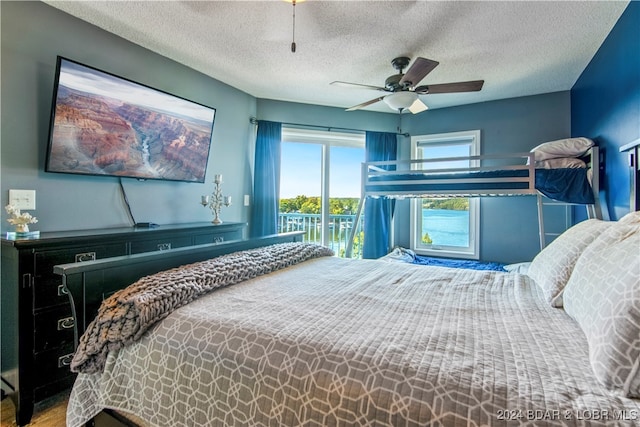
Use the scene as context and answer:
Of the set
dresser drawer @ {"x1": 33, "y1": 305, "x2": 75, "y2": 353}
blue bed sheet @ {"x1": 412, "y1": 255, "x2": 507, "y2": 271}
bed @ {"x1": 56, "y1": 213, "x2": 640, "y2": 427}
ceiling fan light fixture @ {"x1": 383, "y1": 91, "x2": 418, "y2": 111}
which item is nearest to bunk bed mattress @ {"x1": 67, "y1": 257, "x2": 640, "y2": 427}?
bed @ {"x1": 56, "y1": 213, "x2": 640, "y2": 427}

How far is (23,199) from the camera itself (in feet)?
6.04

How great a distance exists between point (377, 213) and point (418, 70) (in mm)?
2073

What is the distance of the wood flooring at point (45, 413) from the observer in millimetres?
1541

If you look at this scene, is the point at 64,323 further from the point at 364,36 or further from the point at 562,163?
the point at 562,163

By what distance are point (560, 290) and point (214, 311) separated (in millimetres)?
1313

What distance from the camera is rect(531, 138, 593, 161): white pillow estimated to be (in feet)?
8.18

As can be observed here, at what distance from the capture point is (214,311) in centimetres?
105

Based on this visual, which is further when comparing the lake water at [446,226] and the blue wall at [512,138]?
A: the lake water at [446,226]

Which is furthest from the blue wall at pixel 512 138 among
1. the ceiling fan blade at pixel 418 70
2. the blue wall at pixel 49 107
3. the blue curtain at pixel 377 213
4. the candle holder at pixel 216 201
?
the blue wall at pixel 49 107

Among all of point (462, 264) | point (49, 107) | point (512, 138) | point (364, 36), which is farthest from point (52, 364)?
point (512, 138)

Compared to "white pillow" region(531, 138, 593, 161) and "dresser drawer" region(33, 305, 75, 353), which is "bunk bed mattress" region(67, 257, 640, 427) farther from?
"white pillow" region(531, 138, 593, 161)

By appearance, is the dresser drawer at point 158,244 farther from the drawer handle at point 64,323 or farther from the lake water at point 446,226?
→ the lake water at point 446,226

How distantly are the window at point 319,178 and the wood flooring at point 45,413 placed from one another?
2773 millimetres

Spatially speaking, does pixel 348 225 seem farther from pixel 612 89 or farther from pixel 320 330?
pixel 320 330
